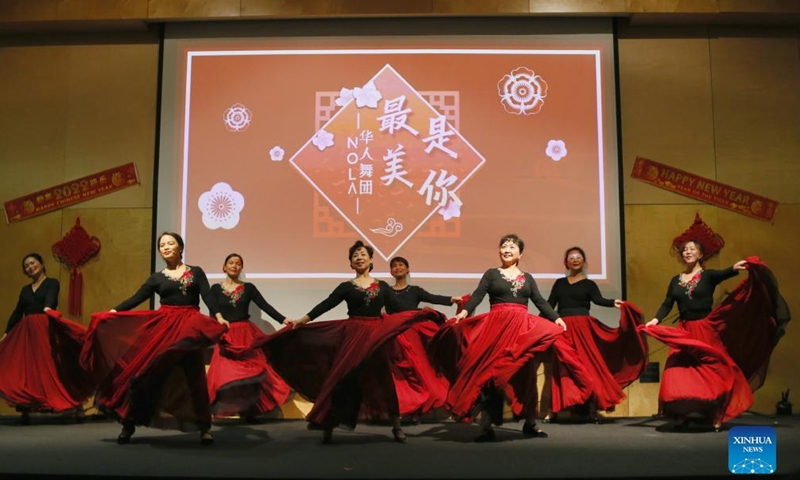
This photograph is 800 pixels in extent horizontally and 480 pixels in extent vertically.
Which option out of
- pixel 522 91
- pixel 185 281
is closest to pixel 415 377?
pixel 185 281

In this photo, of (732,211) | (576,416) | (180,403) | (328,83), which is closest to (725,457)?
(576,416)

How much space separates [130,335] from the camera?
5.08 meters

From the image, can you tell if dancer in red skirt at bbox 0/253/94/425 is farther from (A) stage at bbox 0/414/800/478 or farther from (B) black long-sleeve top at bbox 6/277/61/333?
(A) stage at bbox 0/414/800/478

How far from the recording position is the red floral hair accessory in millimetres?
6836

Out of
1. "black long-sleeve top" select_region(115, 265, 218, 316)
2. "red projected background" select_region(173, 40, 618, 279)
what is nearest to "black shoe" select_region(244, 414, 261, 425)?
"red projected background" select_region(173, 40, 618, 279)

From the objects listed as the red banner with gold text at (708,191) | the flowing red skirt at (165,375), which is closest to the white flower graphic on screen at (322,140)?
the flowing red skirt at (165,375)

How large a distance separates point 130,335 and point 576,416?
3.36 metres

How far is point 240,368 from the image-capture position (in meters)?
6.07

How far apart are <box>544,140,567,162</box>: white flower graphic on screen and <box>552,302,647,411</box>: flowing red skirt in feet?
4.87

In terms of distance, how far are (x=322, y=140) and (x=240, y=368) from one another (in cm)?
212

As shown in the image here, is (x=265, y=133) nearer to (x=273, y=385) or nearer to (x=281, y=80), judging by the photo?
(x=281, y=80)

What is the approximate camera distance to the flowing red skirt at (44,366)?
5914 millimetres

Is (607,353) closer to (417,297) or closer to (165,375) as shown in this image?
(417,297)

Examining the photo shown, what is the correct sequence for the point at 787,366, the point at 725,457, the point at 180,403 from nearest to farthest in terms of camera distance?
the point at 725,457 < the point at 180,403 < the point at 787,366
